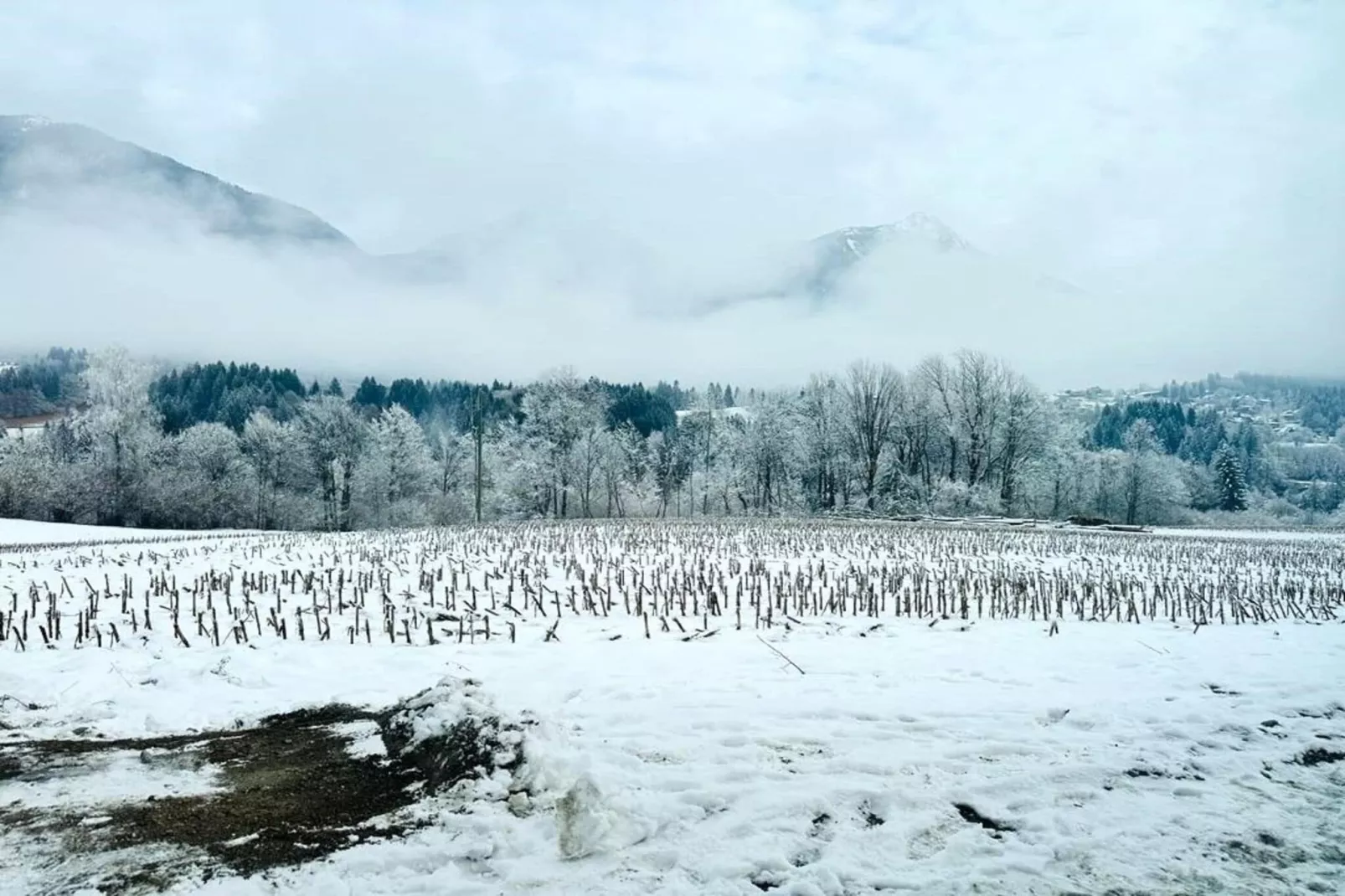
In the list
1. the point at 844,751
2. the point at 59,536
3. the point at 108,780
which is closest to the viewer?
the point at 108,780

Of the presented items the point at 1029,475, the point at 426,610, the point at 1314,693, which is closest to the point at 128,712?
the point at 426,610

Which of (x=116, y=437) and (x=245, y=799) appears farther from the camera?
(x=116, y=437)

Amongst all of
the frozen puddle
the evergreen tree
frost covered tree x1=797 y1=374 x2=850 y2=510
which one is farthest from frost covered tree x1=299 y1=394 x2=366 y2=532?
the evergreen tree

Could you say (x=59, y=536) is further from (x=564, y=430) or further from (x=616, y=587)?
(x=616, y=587)

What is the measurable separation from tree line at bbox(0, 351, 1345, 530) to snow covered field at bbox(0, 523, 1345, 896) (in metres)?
41.7

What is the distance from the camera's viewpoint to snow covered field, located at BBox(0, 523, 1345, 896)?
16.7 ft

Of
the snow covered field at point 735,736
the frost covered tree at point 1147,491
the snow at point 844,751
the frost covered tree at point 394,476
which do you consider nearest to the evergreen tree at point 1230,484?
the frost covered tree at point 1147,491

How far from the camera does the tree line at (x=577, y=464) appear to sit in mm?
58562

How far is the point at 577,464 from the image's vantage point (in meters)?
63.7

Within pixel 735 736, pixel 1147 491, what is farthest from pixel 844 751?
pixel 1147 491

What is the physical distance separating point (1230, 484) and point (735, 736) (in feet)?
321

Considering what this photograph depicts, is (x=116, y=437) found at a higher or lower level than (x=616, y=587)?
higher

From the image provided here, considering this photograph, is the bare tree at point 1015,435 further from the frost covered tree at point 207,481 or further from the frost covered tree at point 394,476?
the frost covered tree at point 207,481

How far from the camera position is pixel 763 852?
17.3 ft
